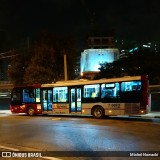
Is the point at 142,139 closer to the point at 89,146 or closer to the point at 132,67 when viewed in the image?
the point at 89,146

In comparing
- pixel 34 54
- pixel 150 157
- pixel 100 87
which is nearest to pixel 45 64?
pixel 34 54

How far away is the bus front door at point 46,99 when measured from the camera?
29594mm

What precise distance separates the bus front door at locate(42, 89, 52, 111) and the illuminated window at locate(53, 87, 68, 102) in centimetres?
59

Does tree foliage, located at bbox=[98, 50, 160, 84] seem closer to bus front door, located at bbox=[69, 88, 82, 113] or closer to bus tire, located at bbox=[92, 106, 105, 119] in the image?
bus front door, located at bbox=[69, 88, 82, 113]

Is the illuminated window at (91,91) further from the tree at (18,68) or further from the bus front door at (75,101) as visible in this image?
the tree at (18,68)

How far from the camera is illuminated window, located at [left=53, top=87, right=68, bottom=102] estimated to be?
1111 inches

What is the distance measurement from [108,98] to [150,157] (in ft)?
50.7

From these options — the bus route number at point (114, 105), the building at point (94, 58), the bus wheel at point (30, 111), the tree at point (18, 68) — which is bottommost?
the bus wheel at point (30, 111)

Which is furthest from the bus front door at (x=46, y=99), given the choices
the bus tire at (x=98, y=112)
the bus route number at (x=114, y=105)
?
the bus route number at (x=114, y=105)

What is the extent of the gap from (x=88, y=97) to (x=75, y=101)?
1.33 metres

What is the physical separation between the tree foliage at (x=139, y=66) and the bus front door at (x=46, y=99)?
97.7ft

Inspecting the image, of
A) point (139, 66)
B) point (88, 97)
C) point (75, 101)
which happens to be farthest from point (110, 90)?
point (139, 66)

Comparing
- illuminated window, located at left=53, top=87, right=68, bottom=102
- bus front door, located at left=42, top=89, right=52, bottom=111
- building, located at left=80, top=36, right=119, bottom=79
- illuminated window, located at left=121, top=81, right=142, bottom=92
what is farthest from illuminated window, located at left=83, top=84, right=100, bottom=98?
building, located at left=80, top=36, right=119, bottom=79

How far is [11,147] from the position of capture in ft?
40.4
